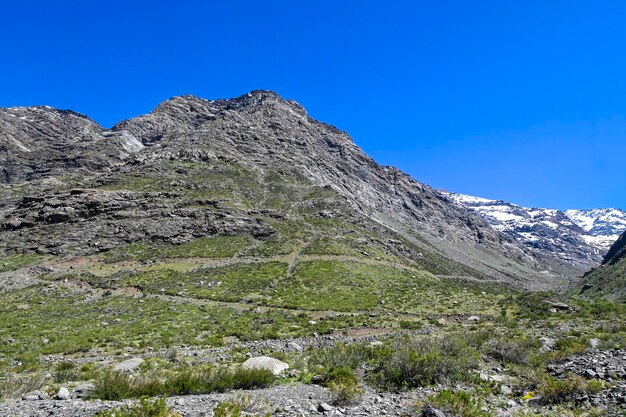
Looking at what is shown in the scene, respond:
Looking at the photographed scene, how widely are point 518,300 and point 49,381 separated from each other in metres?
47.1

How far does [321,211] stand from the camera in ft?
343

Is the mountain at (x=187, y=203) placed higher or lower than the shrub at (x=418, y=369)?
higher

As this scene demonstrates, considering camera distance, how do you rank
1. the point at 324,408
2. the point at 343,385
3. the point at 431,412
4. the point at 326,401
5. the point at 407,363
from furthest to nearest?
the point at 407,363, the point at 343,385, the point at 326,401, the point at 324,408, the point at 431,412

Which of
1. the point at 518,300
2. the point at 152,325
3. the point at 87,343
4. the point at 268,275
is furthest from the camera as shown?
the point at 268,275

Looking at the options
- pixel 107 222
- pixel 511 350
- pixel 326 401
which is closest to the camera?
pixel 326 401

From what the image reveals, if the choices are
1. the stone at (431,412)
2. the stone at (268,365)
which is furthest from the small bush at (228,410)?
the stone at (431,412)

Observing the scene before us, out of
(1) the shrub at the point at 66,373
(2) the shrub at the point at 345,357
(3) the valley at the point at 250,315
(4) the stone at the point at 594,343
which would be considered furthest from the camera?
(4) the stone at the point at 594,343

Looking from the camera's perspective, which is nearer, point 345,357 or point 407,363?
point 407,363

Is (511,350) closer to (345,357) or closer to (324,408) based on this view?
(345,357)

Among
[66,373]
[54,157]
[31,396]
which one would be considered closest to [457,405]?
[31,396]

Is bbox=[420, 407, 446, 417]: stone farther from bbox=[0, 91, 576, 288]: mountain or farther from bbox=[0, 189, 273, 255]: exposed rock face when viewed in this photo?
bbox=[0, 189, 273, 255]: exposed rock face

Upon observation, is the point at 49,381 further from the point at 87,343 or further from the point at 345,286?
the point at 345,286

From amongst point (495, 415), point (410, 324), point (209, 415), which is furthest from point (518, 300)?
point (209, 415)

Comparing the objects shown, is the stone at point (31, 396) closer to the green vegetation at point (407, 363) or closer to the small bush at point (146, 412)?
the small bush at point (146, 412)
